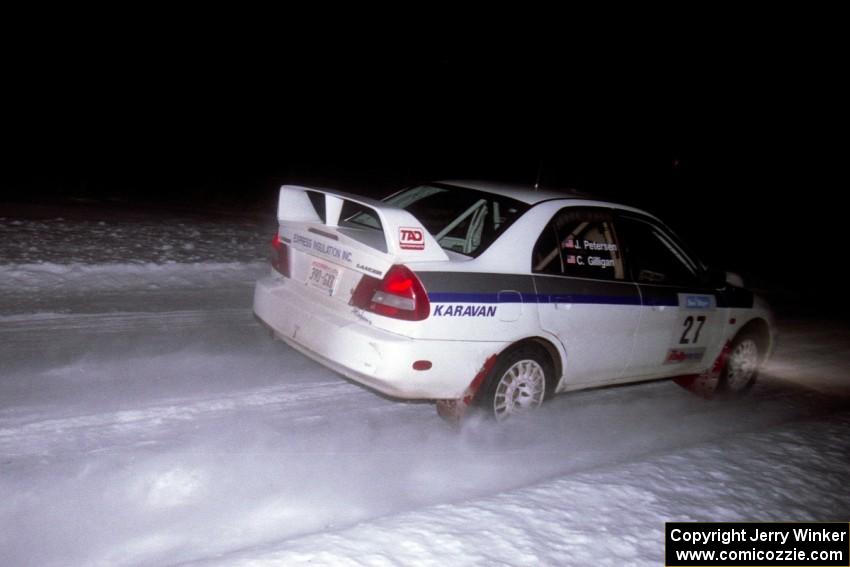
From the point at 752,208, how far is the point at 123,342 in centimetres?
3384

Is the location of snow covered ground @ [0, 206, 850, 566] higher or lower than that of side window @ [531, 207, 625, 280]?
lower

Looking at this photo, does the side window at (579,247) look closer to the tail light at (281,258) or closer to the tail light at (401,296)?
the tail light at (401,296)

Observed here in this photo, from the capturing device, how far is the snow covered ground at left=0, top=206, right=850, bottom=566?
3.48 meters

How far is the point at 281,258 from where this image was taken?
5352 millimetres

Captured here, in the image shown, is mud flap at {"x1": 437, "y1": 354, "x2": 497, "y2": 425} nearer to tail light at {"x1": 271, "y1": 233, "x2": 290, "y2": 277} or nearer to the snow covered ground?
the snow covered ground

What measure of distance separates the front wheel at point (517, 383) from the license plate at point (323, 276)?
117cm

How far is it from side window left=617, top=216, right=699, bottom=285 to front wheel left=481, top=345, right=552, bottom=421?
105 centimetres

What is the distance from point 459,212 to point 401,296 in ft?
4.20

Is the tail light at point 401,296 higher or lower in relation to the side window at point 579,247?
lower

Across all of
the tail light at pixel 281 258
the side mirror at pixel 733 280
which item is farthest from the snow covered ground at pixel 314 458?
the side mirror at pixel 733 280

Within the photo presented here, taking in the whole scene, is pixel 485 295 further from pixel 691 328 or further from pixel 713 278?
pixel 713 278

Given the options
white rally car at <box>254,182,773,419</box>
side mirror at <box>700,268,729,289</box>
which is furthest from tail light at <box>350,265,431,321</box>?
side mirror at <box>700,268,729,289</box>

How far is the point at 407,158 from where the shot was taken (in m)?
37.9

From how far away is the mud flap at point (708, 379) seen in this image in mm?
6453
